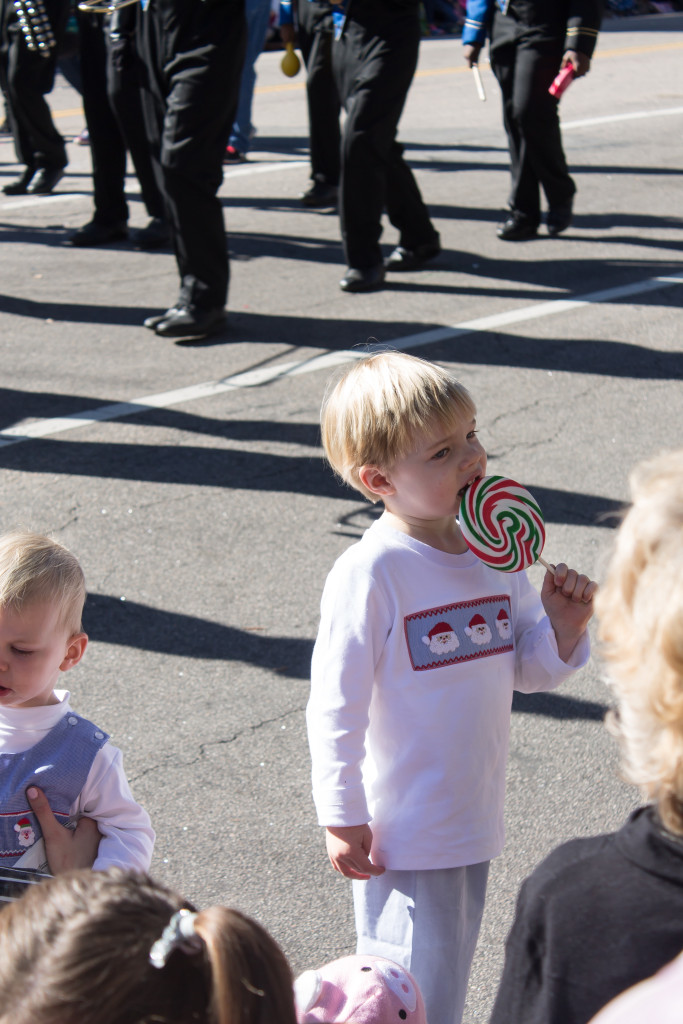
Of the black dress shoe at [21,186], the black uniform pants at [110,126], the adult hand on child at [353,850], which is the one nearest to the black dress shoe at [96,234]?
the black uniform pants at [110,126]

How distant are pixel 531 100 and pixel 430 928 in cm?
665

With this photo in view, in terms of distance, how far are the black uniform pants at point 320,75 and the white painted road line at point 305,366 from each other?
2.98 metres

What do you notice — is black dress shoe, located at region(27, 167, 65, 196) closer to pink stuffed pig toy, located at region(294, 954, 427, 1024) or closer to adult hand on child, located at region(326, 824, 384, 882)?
adult hand on child, located at region(326, 824, 384, 882)

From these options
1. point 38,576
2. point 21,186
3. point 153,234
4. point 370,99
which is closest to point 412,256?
point 370,99

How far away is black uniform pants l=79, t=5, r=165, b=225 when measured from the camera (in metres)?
7.52

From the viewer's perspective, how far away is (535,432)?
5230mm

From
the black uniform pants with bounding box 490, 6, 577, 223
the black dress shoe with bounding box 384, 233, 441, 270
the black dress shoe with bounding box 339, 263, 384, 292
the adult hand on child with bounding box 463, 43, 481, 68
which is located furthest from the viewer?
the adult hand on child with bounding box 463, 43, 481, 68

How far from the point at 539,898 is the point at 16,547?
1.17 m

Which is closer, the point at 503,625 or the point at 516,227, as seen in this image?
the point at 503,625

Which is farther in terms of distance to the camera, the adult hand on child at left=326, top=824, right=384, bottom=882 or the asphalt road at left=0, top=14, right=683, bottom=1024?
the asphalt road at left=0, top=14, right=683, bottom=1024

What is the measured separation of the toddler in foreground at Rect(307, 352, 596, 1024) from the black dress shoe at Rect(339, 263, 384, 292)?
519 centimetres

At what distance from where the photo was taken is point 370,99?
6.57m

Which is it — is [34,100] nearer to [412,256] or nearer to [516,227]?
[412,256]

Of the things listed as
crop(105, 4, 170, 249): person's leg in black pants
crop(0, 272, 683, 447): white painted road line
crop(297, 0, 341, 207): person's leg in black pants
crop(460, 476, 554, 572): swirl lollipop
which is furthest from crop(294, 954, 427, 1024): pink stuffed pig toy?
crop(297, 0, 341, 207): person's leg in black pants
